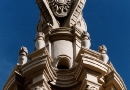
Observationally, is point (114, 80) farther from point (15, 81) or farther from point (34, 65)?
point (15, 81)

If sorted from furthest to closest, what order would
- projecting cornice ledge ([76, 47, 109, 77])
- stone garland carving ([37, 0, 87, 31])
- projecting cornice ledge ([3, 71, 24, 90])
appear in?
stone garland carving ([37, 0, 87, 31]) < projecting cornice ledge ([3, 71, 24, 90]) < projecting cornice ledge ([76, 47, 109, 77])

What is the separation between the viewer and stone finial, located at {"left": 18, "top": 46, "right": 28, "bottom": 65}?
89.9ft

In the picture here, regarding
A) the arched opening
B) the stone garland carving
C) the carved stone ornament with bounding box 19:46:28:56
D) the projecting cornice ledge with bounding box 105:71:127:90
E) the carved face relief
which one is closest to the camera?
the projecting cornice ledge with bounding box 105:71:127:90

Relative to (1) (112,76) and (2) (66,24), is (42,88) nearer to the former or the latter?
(1) (112,76)

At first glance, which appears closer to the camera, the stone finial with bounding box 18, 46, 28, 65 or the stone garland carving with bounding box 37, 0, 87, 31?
the stone finial with bounding box 18, 46, 28, 65

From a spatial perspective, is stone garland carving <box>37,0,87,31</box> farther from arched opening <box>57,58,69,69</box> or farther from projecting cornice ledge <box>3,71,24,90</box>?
projecting cornice ledge <box>3,71,24,90</box>

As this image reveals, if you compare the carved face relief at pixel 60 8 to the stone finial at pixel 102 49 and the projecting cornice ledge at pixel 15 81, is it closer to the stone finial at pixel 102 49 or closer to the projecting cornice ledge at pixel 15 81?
the stone finial at pixel 102 49

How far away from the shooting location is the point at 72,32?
2936 cm

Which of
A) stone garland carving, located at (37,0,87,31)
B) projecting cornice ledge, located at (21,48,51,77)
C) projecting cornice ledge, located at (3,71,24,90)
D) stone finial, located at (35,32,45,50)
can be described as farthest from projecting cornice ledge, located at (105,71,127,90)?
stone garland carving, located at (37,0,87,31)

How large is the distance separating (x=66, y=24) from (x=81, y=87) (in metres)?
5.06

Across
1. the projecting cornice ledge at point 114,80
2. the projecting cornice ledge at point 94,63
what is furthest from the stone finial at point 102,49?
the projecting cornice ledge at point 114,80

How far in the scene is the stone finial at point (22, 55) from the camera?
89.9ft

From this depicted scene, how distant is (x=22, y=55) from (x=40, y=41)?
3.41ft

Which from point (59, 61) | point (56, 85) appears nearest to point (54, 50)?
point (59, 61)
